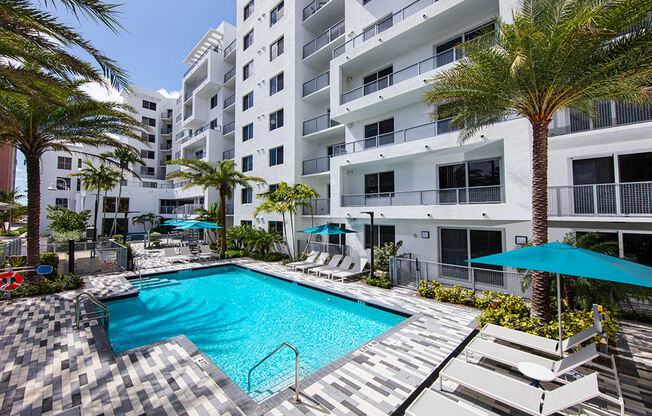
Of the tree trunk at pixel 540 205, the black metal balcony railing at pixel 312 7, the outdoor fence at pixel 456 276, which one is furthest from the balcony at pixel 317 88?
the tree trunk at pixel 540 205

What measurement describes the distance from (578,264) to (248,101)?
25632mm

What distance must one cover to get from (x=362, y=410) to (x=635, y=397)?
4.88 m

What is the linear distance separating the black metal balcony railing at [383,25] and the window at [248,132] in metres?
10.2

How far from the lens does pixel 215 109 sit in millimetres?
31531

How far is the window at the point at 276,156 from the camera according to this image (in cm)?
2102

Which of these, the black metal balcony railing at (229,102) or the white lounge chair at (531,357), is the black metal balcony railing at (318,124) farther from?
the white lounge chair at (531,357)

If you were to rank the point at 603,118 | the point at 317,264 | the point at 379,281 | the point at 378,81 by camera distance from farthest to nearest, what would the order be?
the point at 317,264, the point at 378,81, the point at 379,281, the point at 603,118

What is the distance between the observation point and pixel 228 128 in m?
29.1

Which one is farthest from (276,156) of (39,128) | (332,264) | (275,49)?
(39,128)

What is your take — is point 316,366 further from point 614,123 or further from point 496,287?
point 614,123

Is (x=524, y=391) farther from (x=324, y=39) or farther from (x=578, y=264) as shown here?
(x=324, y=39)

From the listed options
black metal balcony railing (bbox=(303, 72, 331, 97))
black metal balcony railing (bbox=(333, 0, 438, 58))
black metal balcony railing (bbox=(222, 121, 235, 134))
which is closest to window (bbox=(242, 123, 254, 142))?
black metal balcony railing (bbox=(222, 121, 235, 134))

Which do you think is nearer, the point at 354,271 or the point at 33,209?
the point at 33,209

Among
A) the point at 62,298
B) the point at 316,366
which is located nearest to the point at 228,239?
the point at 62,298
